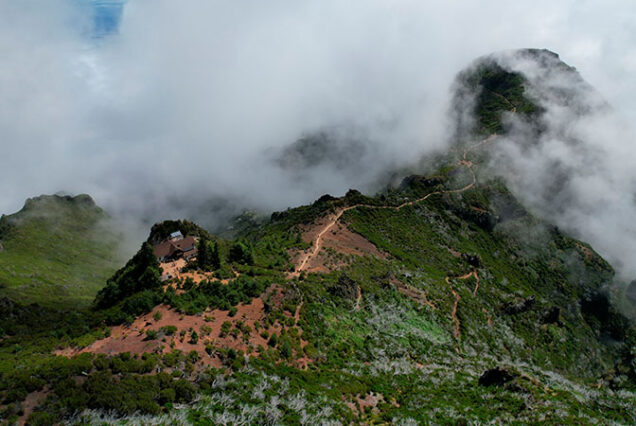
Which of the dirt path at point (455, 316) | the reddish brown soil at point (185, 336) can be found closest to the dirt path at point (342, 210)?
the reddish brown soil at point (185, 336)

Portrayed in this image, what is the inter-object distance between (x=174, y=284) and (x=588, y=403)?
45.3 metres

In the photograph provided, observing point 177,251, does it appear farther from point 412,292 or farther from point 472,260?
point 472,260

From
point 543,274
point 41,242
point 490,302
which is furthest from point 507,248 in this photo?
point 41,242

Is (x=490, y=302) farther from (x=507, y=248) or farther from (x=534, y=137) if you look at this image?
(x=534, y=137)

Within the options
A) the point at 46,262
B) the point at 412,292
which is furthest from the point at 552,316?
the point at 46,262

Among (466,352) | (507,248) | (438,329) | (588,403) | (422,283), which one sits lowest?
(588,403)

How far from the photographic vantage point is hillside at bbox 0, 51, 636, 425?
21641 mm

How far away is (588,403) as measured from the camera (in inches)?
1200

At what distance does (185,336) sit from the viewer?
30.0 metres

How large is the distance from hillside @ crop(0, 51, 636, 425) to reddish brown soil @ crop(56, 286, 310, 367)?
171 millimetres

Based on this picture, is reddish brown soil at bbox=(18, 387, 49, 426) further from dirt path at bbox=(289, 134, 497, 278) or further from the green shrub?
dirt path at bbox=(289, 134, 497, 278)

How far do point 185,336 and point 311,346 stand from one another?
13.5 meters

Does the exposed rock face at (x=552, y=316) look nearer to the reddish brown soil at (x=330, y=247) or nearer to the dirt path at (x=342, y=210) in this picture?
the reddish brown soil at (x=330, y=247)

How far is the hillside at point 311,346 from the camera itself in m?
21.6
